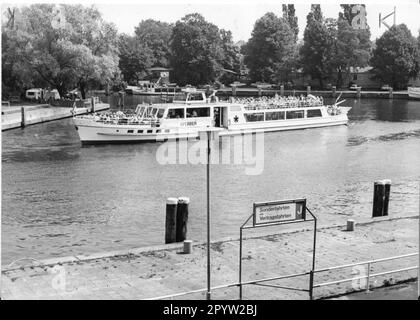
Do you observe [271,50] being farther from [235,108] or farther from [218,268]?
[218,268]

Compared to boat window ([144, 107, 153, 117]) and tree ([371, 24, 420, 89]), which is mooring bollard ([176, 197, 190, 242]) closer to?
boat window ([144, 107, 153, 117])

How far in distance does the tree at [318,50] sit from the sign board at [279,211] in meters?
75.9

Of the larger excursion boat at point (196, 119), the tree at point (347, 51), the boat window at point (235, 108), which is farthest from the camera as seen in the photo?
the tree at point (347, 51)

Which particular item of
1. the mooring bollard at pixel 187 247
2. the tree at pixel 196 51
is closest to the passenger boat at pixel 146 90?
the tree at pixel 196 51

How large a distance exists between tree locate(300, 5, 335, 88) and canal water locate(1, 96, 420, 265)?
42.0 metres

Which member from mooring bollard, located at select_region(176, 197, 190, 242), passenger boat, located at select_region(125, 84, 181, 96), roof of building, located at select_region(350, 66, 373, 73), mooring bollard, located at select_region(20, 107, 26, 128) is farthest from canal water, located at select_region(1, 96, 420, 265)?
roof of building, located at select_region(350, 66, 373, 73)

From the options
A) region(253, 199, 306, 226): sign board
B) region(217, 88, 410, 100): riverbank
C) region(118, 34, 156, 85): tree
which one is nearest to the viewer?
region(253, 199, 306, 226): sign board

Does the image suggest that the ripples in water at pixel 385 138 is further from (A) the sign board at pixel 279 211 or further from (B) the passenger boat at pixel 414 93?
(A) the sign board at pixel 279 211

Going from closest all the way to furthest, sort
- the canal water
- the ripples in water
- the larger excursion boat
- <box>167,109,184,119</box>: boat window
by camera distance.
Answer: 1. the canal water
2. the larger excursion boat
3. the ripples in water
4. <box>167,109,184,119</box>: boat window

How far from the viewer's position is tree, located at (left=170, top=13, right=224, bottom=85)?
8216 centimetres

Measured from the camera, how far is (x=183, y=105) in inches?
1801

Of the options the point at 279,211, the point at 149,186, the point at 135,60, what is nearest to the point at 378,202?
the point at 279,211

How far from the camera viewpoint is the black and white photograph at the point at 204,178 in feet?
39.1
